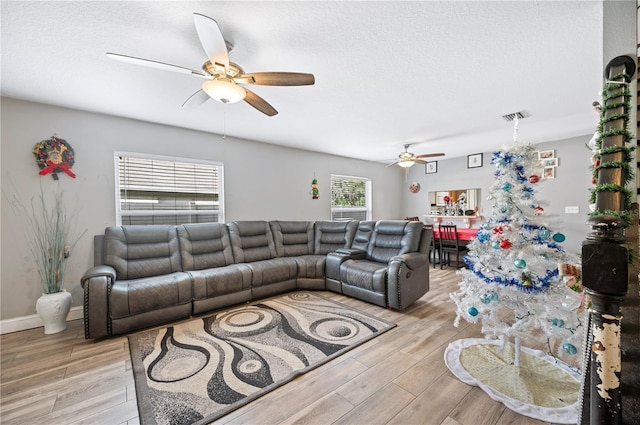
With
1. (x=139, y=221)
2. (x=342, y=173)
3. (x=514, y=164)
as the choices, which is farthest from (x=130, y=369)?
(x=342, y=173)

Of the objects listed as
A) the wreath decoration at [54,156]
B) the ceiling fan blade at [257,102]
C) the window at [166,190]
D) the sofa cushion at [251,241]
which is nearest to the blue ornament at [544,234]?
the ceiling fan blade at [257,102]

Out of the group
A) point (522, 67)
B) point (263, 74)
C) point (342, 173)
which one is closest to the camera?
point (263, 74)

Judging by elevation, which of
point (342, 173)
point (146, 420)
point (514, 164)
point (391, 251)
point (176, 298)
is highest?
point (342, 173)

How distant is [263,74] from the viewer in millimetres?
1868

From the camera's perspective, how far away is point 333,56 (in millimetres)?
2104

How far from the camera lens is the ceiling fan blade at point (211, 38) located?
57.0 inches

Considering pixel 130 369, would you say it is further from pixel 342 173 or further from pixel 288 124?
pixel 342 173

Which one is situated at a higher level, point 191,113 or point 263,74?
point 191,113

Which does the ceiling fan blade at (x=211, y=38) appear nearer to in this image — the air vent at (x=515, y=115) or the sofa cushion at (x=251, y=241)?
the sofa cushion at (x=251, y=241)

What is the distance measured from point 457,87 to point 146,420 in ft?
12.2

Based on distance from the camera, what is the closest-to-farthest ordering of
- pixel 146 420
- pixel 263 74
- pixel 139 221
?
pixel 146 420 < pixel 263 74 < pixel 139 221

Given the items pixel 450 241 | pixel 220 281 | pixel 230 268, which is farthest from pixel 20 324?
pixel 450 241

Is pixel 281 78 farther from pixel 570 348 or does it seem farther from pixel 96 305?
pixel 570 348

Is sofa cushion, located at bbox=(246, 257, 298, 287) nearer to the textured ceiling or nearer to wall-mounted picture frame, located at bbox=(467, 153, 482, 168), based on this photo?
the textured ceiling
